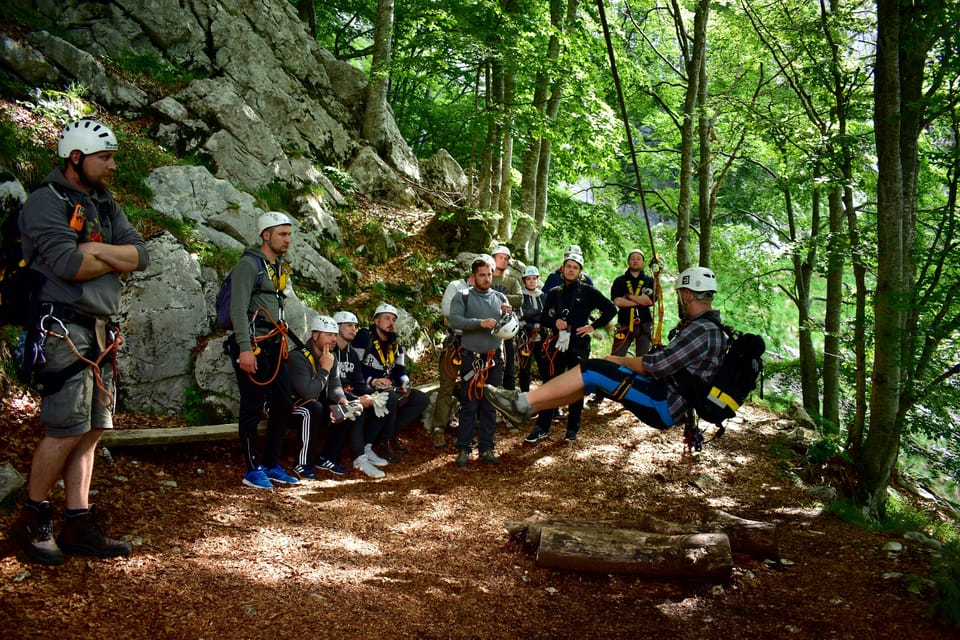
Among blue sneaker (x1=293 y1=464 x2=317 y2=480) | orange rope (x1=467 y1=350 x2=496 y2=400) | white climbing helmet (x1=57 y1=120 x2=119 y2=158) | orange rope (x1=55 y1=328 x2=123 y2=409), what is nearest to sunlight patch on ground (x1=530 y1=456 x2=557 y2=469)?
orange rope (x1=467 y1=350 x2=496 y2=400)

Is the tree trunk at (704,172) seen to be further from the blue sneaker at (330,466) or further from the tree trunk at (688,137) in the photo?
the blue sneaker at (330,466)

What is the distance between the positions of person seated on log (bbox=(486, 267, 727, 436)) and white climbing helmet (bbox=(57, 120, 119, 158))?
3337mm

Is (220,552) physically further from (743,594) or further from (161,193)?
(161,193)

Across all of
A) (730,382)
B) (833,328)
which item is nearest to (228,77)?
(730,382)

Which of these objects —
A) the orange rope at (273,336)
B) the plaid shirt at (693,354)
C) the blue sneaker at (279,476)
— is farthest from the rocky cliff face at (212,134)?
the plaid shirt at (693,354)

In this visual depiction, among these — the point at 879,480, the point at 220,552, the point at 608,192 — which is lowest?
the point at 879,480

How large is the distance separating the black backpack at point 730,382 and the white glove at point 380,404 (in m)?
3.78

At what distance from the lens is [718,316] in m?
4.88

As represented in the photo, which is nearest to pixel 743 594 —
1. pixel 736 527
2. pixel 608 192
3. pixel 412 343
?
pixel 736 527

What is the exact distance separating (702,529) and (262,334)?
165 inches

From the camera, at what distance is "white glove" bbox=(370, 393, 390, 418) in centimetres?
717

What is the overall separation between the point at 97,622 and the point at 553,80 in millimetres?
10963

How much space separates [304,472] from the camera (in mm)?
6215

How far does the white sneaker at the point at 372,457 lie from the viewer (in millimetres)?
7031
